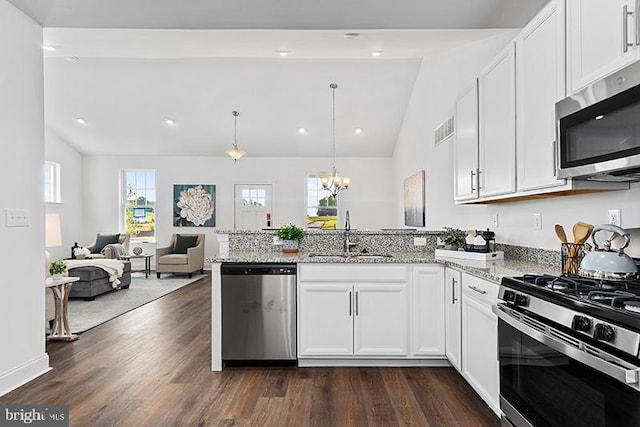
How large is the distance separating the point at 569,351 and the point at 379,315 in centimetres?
187

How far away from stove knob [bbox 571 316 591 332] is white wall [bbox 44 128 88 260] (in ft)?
31.1

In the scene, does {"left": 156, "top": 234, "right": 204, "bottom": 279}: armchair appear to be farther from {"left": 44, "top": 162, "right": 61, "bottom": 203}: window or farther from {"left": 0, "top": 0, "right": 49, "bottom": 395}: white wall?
{"left": 0, "top": 0, "right": 49, "bottom": 395}: white wall

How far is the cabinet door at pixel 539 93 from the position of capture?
2.13 m

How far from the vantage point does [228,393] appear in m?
2.90

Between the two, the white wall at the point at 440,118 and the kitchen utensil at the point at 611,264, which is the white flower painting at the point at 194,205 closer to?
the white wall at the point at 440,118

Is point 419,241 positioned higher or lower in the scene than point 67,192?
lower

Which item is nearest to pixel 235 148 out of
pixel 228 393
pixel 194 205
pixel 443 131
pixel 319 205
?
pixel 194 205

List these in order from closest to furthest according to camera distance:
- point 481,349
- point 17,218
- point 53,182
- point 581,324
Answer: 1. point 581,324
2. point 481,349
3. point 17,218
4. point 53,182

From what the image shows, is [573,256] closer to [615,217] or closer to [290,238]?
[615,217]

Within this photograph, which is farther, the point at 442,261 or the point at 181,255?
the point at 181,255

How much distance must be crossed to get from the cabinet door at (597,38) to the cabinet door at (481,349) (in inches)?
50.9

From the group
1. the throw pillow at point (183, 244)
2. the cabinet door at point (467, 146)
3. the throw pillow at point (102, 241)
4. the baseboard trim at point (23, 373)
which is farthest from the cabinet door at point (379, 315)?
the throw pillow at point (102, 241)

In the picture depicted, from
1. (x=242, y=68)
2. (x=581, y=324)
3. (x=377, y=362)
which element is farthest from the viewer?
(x=242, y=68)

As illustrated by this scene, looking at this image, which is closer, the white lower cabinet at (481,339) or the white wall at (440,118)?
the white lower cabinet at (481,339)
